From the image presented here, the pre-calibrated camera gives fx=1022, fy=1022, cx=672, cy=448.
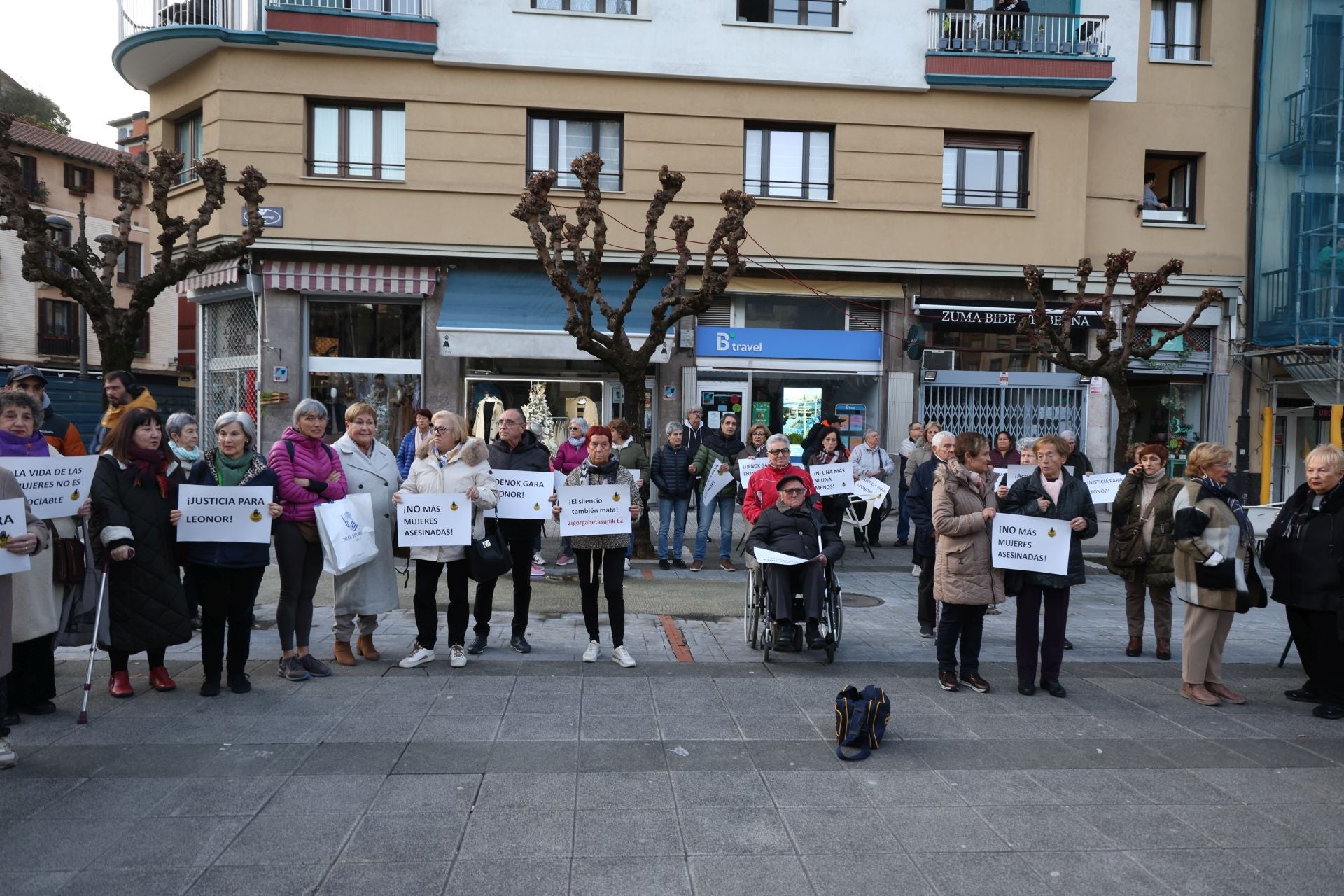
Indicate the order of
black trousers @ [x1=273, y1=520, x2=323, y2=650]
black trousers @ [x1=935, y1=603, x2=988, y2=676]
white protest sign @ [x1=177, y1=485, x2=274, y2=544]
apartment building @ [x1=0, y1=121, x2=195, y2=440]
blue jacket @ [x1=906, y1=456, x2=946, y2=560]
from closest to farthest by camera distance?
1. white protest sign @ [x1=177, y1=485, x2=274, y2=544]
2. black trousers @ [x1=273, y1=520, x2=323, y2=650]
3. black trousers @ [x1=935, y1=603, x2=988, y2=676]
4. blue jacket @ [x1=906, y1=456, x2=946, y2=560]
5. apartment building @ [x1=0, y1=121, x2=195, y2=440]

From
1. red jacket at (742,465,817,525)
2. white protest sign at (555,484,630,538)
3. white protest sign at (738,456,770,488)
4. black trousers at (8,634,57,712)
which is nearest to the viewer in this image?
black trousers at (8,634,57,712)

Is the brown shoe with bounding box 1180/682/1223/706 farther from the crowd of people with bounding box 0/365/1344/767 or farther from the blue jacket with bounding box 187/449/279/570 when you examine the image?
the blue jacket with bounding box 187/449/279/570

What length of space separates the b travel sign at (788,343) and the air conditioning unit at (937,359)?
2.85ft

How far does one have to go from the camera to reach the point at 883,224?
63.5ft

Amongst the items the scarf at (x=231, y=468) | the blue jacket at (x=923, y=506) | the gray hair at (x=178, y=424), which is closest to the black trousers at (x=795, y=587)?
the blue jacket at (x=923, y=506)

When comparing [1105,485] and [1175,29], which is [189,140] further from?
[1175,29]

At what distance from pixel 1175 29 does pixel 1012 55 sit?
13.7 feet

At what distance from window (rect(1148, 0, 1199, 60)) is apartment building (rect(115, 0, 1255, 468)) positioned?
0.05m

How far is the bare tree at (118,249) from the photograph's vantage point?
469 inches

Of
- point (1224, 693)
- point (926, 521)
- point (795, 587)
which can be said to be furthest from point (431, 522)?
point (1224, 693)

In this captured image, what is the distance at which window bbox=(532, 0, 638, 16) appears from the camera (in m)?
18.8

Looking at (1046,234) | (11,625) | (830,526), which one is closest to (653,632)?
(830,526)

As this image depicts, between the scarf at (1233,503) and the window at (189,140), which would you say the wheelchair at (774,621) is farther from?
the window at (189,140)

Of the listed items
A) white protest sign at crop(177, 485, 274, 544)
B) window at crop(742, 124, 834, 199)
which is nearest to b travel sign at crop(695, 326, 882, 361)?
window at crop(742, 124, 834, 199)
